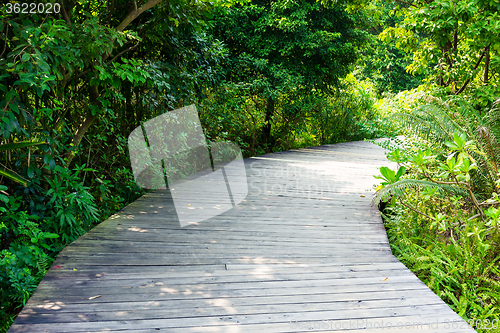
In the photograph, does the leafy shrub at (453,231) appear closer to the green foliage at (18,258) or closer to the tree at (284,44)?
the green foliage at (18,258)

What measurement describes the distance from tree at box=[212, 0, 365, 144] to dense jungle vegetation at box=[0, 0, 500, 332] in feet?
0.53

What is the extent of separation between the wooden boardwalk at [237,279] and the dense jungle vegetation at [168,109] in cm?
24

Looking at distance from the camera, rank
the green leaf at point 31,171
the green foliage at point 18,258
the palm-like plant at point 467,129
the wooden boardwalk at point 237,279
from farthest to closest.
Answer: the palm-like plant at point 467,129, the green leaf at point 31,171, the green foliage at point 18,258, the wooden boardwalk at point 237,279

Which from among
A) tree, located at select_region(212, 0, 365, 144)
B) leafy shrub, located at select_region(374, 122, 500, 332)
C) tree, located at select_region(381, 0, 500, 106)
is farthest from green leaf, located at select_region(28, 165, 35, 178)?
tree, located at select_region(212, 0, 365, 144)

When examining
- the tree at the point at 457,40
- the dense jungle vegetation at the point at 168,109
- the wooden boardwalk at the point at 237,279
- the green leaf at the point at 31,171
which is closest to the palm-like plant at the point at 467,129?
the dense jungle vegetation at the point at 168,109

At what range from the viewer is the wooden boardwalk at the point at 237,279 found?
2109mm

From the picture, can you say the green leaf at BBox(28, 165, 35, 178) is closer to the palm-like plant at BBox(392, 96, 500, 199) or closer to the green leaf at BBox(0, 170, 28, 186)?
the green leaf at BBox(0, 170, 28, 186)

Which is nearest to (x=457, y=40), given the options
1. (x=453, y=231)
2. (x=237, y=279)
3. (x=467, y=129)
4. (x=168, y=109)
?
(x=467, y=129)

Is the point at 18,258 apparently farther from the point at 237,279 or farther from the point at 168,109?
the point at 168,109

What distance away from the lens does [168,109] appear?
4.64 m

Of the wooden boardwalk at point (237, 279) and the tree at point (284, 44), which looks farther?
the tree at point (284, 44)

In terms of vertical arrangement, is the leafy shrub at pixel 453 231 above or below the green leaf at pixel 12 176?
below

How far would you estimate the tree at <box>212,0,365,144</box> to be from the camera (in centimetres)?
680

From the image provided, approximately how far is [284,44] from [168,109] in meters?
3.45
